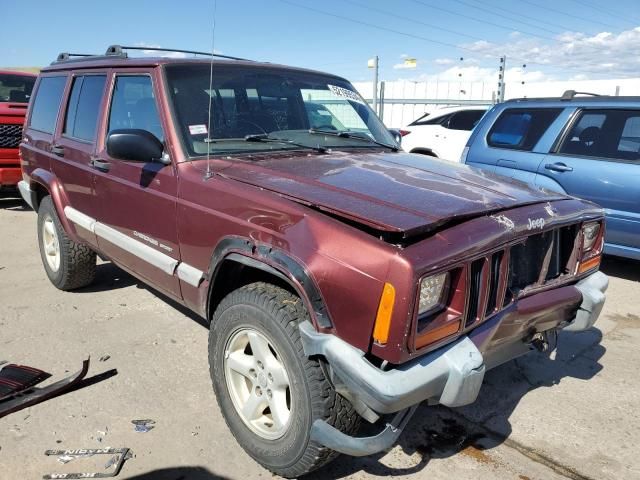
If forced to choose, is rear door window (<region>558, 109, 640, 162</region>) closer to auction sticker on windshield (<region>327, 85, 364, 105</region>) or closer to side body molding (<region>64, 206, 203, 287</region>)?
auction sticker on windshield (<region>327, 85, 364, 105</region>)

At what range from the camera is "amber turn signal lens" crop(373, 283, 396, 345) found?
195 cm

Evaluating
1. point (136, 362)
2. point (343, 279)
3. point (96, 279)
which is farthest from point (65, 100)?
point (343, 279)

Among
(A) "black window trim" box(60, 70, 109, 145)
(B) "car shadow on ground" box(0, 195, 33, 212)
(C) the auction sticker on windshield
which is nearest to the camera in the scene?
(A) "black window trim" box(60, 70, 109, 145)

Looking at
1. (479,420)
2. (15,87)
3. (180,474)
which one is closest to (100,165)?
(180,474)

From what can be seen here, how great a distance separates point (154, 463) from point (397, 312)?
156 cm

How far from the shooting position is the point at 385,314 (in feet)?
6.45

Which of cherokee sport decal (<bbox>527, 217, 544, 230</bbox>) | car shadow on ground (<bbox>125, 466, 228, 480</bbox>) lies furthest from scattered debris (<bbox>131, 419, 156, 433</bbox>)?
cherokee sport decal (<bbox>527, 217, 544, 230</bbox>)

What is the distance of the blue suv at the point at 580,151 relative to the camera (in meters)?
5.28

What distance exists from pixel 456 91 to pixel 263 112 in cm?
1432

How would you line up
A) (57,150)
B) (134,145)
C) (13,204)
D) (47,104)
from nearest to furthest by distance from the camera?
(134,145) < (57,150) < (47,104) < (13,204)

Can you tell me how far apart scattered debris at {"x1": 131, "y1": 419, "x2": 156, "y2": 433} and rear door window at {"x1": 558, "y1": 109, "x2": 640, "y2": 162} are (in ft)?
15.9

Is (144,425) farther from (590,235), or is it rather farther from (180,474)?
(590,235)

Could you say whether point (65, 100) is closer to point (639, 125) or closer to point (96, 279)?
point (96, 279)

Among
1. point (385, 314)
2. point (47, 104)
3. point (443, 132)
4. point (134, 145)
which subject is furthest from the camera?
point (443, 132)
